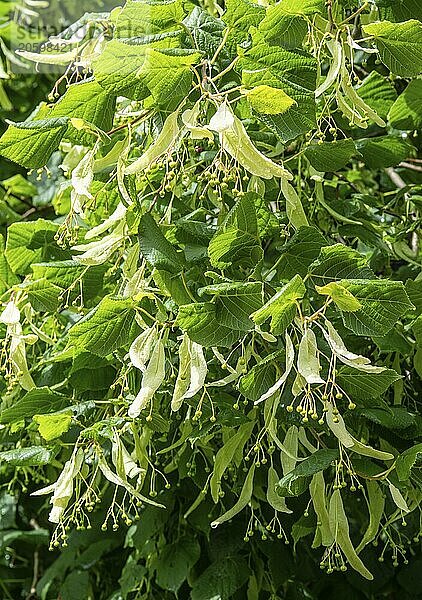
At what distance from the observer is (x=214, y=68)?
33.6 inches

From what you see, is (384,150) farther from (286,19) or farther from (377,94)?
(286,19)

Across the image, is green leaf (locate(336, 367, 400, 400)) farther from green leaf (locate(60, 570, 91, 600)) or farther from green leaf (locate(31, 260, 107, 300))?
green leaf (locate(60, 570, 91, 600))

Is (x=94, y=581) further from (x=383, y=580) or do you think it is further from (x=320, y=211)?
(x=320, y=211)

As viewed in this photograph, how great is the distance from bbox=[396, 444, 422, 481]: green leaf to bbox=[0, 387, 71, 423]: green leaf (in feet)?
1.26

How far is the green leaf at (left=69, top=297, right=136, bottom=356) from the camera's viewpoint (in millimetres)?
858

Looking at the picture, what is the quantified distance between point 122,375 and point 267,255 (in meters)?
0.34

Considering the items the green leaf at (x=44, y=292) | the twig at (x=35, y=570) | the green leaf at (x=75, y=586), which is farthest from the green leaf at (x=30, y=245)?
the twig at (x=35, y=570)

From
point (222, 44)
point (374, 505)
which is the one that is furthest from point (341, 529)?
point (222, 44)

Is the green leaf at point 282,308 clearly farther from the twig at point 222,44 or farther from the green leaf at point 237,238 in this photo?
the twig at point 222,44

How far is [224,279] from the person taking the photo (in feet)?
2.71

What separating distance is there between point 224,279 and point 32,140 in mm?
242

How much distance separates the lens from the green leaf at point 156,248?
833 mm

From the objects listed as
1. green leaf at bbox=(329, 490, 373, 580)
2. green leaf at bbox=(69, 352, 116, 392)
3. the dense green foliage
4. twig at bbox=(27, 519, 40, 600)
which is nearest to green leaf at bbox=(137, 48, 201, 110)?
the dense green foliage

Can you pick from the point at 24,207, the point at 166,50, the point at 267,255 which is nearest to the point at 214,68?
the point at 166,50
